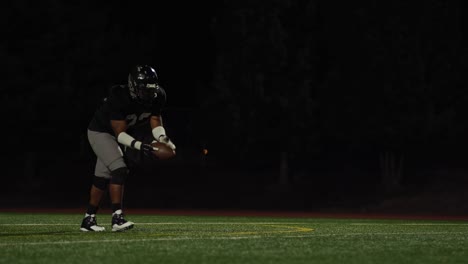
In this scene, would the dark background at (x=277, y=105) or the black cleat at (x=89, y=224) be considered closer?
the black cleat at (x=89, y=224)

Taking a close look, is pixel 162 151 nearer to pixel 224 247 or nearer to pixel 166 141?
pixel 166 141

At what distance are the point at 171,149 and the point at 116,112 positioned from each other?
858 mm

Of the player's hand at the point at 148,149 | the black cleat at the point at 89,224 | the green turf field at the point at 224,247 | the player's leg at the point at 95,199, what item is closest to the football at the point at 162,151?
the player's hand at the point at 148,149

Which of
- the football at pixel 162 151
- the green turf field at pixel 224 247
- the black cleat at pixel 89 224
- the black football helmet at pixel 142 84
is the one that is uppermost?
the black football helmet at pixel 142 84

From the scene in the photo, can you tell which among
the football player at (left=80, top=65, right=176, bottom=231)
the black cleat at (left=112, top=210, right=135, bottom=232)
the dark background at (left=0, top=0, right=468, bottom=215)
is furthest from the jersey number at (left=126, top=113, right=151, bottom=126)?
the dark background at (left=0, top=0, right=468, bottom=215)

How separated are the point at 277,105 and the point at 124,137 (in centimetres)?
2059

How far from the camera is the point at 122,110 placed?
10047 millimetres

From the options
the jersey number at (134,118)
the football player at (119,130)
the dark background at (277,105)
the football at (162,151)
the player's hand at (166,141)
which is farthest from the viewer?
the dark background at (277,105)

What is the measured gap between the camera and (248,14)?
29906 millimetres

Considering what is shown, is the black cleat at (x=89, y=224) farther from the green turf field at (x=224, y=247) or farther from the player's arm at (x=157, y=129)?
the player's arm at (x=157, y=129)

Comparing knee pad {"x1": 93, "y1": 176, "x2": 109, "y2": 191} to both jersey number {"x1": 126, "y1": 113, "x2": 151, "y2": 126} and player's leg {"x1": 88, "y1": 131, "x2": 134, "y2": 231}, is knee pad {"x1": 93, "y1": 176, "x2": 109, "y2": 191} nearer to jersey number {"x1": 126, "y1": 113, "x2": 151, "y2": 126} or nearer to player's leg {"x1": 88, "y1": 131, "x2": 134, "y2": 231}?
player's leg {"x1": 88, "y1": 131, "x2": 134, "y2": 231}

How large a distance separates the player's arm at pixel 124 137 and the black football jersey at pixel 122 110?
7 centimetres

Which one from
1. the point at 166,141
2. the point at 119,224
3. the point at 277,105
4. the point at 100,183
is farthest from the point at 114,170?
the point at 277,105

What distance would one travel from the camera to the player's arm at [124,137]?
9648mm
